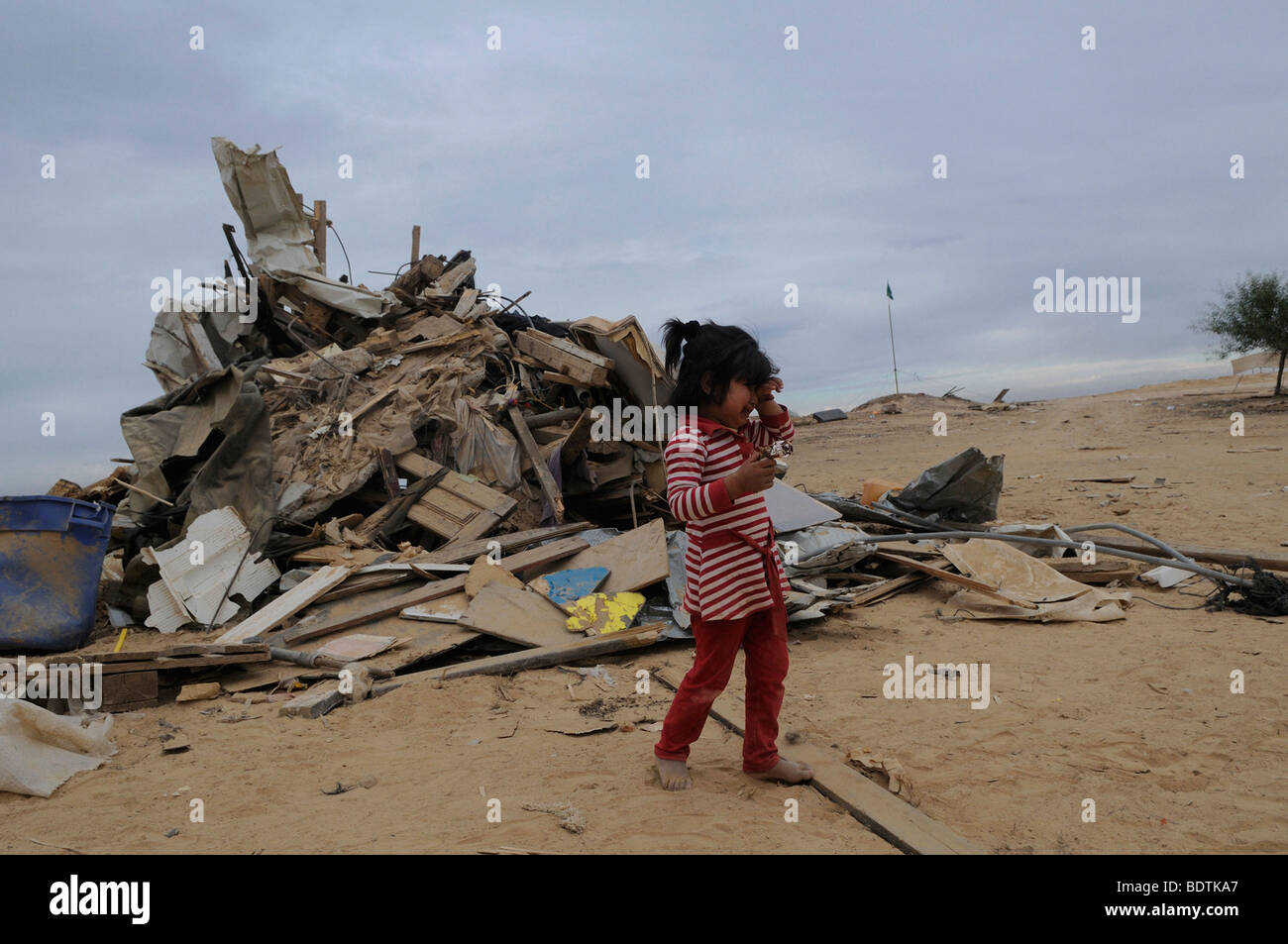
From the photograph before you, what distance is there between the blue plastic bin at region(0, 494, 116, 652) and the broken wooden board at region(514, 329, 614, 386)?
459cm

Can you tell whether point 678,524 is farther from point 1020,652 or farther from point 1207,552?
point 1207,552

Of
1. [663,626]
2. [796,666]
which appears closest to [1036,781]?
[796,666]

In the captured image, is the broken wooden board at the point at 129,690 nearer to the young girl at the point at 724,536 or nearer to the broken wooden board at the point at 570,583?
the broken wooden board at the point at 570,583

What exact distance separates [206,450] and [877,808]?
310 inches

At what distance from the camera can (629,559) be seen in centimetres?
687

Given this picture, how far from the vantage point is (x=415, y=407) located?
8953mm

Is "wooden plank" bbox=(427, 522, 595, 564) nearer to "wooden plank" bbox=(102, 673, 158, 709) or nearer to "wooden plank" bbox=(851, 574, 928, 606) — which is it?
"wooden plank" bbox=(102, 673, 158, 709)

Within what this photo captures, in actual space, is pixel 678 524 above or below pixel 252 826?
above

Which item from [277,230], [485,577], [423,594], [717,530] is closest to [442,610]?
[423,594]

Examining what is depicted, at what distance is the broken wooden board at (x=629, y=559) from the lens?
6.59 metres

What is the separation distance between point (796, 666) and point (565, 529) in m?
2.92

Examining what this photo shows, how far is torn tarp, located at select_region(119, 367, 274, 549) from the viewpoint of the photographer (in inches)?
301
